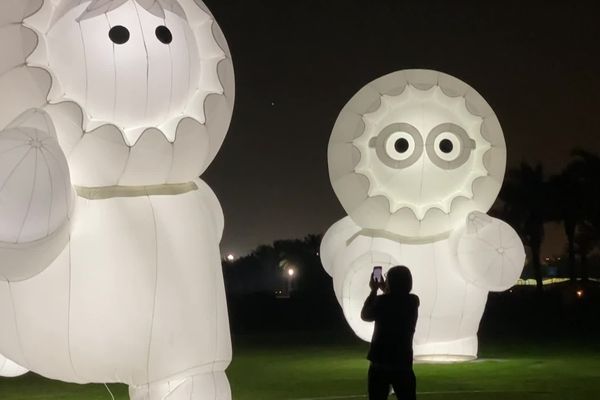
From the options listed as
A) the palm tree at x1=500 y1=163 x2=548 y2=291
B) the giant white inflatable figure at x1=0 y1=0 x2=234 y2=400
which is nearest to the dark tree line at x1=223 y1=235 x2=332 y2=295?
the palm tree at x1=500 y1=163 x2=548 y2=291

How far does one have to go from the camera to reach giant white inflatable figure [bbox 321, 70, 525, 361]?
12914mm

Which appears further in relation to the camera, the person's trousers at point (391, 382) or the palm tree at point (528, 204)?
the palm tree at point (528, 204)

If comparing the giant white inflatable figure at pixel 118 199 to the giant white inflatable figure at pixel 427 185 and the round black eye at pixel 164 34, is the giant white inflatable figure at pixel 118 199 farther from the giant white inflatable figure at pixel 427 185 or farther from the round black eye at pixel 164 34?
the giant white inflatable figure at pixel 427 185

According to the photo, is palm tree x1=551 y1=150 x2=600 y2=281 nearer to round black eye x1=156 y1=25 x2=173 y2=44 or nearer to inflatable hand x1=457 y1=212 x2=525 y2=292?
inflatable hand x1=457 y1=212 x2=525 y2=292

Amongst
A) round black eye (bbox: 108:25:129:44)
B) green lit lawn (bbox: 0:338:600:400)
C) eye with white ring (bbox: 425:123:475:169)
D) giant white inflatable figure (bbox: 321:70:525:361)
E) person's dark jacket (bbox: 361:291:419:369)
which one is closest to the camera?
person's dark jacket (bbox: 361:291:419:369)

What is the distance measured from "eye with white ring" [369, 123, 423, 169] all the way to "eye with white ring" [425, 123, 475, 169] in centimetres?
17

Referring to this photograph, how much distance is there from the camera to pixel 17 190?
6.07 meters

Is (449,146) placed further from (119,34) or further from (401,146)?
(119,34)

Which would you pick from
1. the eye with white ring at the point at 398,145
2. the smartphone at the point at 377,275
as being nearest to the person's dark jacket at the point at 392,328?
the smartphone at the point at 377,275

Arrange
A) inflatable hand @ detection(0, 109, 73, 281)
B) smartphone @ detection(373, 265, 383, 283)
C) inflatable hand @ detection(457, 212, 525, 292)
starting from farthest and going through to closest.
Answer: inflatable hand @ detection(457, 212, 525, 292) → smartphone @ detection(373, 265, 383, 283) → inflatable hand @ detection(0, 109, 73, 281)

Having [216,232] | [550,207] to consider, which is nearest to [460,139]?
[216,232]

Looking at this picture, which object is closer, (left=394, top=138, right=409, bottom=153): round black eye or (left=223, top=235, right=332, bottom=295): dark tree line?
(left=394, top=138, right=409, bottom=153): round black eye

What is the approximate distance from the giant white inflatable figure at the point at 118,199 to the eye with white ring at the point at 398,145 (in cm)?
558

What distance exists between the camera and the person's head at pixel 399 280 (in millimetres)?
6426
